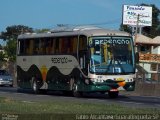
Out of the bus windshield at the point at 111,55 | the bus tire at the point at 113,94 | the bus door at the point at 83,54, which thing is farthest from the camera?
the bus tire at the point at 113,94

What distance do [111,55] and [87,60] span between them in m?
1.30

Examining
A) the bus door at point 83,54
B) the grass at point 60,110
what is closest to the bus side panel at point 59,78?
the bus door at point 83,54

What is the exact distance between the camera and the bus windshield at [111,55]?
103 ft

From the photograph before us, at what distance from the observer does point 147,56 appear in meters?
87.6

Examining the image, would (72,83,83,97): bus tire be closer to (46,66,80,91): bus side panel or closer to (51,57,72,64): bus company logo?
(46,66,80,91): bus side panel

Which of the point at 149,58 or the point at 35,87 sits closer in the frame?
the point at 35,87

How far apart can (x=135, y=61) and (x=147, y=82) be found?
10.5 meters

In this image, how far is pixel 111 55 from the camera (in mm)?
31453

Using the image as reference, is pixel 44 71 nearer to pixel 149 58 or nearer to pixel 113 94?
pixel 113 94

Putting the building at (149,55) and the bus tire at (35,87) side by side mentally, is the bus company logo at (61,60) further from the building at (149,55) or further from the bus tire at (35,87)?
the building at (149,55)

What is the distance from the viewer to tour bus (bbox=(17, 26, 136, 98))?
31375 mm

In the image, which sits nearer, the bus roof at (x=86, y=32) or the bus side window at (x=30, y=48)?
the bus roof at (x=86, y=32)

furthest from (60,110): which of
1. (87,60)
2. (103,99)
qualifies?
(87,60)

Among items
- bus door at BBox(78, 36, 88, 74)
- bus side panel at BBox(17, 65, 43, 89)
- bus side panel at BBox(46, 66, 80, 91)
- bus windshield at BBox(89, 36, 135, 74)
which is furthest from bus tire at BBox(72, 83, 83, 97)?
bus side panel at BBox(17, 65, 43, 89)
